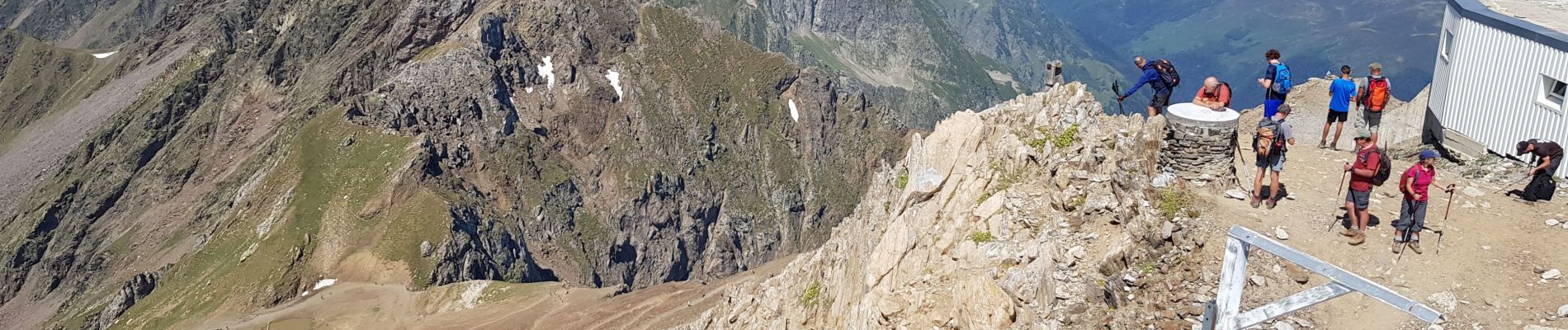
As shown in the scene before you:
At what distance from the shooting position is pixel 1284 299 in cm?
1069

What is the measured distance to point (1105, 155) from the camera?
76.1ft

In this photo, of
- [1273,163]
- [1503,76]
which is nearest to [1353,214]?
[1273,163]

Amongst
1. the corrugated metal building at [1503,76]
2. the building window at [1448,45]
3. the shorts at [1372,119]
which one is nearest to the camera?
the corrugated metal building at [1503,76]

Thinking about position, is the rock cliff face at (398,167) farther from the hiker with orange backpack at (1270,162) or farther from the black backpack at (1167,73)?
the hiker with orange backpack at (1270,162)

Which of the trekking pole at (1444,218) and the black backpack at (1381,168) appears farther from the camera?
the black backpack at (1381,168)

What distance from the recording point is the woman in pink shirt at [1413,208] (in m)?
19.0

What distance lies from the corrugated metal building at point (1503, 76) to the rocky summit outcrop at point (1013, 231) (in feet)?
34.0

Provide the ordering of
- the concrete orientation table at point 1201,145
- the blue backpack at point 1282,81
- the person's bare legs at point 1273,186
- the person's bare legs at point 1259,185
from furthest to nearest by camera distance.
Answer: the blue backpack at point 1282,81, the person's bare legs at point 1273,186, the person's bare legs at point 1259,185, the concrete orientation table at point 1201,145

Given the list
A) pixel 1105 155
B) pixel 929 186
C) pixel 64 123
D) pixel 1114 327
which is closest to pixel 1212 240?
pixel 1114 327

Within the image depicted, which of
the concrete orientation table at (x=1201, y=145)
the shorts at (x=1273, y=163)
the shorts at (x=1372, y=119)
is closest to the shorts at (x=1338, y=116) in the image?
the shorts at (x=1372, y=119)

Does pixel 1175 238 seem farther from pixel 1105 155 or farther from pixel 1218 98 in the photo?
pixel 1218 98

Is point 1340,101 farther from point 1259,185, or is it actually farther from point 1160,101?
point 1259,185

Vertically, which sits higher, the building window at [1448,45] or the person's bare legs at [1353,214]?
the person's bare legs at [1353,214]

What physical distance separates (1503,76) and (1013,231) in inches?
607
